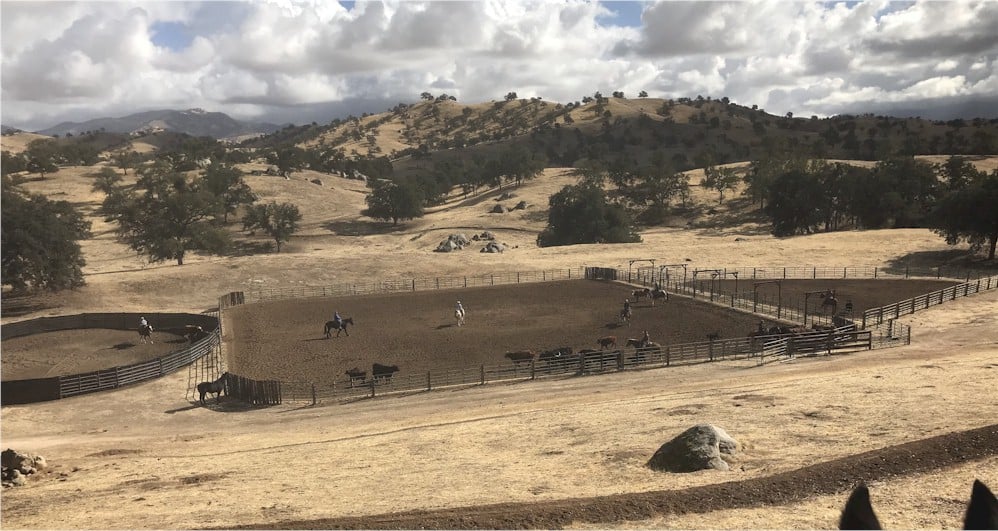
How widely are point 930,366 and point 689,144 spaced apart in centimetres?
16671

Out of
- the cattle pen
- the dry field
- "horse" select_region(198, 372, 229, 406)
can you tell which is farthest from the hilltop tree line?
"horse" select_region(198, 372, 229, 406)

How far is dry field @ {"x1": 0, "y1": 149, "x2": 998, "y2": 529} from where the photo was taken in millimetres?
11805

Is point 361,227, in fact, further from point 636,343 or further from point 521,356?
point 636,343

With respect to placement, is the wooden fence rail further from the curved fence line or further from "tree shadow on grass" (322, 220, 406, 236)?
"tree shadow on grass" (322, 220, 406, 236)

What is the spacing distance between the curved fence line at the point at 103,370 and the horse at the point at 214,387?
14.8 ft

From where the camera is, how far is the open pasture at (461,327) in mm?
30672

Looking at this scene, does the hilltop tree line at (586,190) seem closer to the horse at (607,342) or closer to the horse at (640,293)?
the horse at (640,293)

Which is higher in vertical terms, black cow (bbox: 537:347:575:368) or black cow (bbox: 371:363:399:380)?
black cow (bbox: 537:347:575:368)

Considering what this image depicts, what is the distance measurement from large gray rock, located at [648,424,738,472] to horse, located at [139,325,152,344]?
32.4m

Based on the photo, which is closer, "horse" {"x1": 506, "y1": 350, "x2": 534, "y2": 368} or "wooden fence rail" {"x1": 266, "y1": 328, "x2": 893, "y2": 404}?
"wooden fence rail" {"x1": 266, "y1": 328, "x2": 893, "y2": 404}

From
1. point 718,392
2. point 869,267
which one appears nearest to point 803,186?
point 869,267

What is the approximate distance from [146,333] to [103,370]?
8.48 meters

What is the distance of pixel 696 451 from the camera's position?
13617mm

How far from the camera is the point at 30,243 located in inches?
1699
